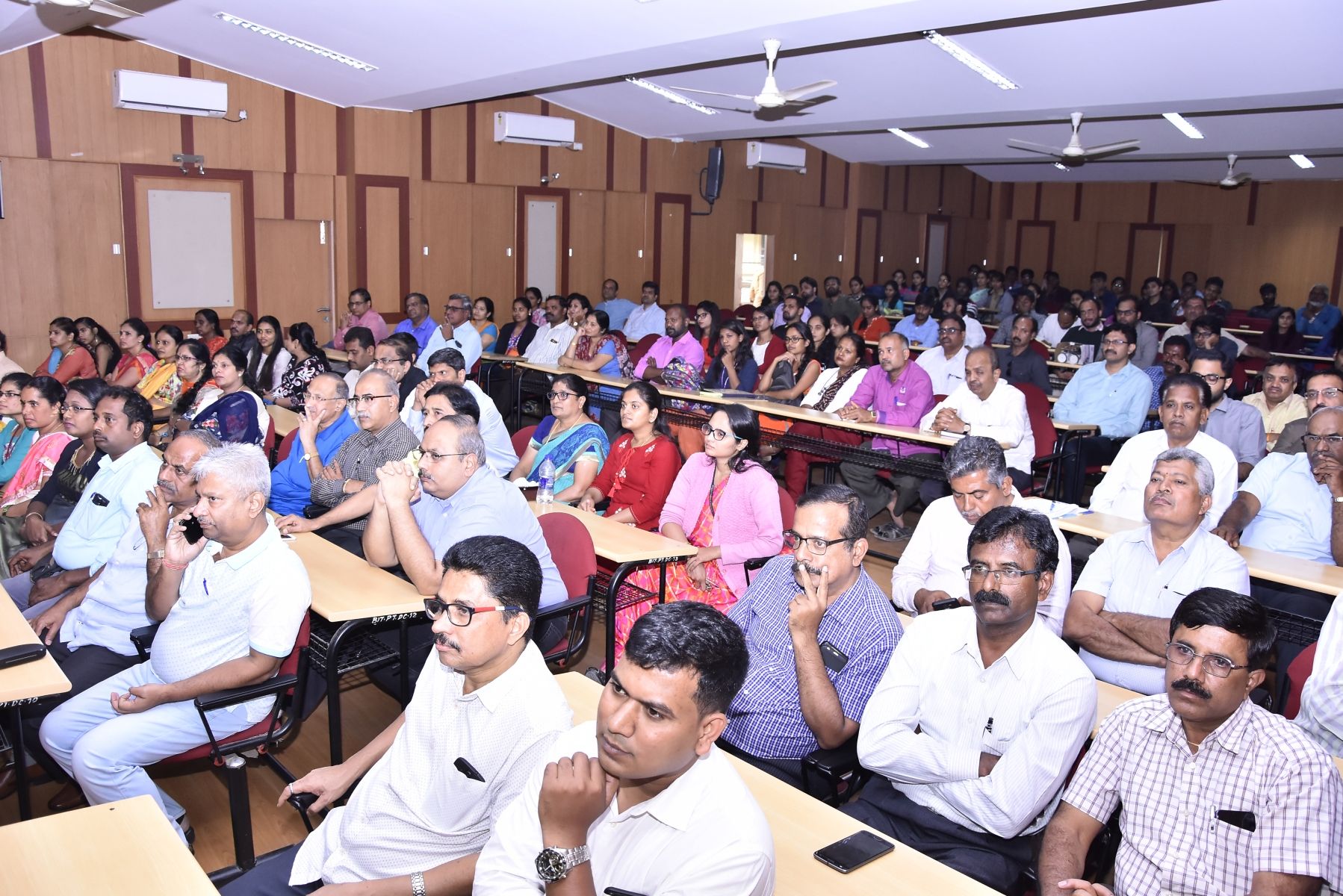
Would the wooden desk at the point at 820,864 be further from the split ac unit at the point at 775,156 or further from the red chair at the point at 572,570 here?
the split ac unit at the point at 775,156

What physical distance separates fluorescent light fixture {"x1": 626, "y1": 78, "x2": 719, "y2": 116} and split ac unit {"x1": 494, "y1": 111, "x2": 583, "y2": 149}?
5.53ft

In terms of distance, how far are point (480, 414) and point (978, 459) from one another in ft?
8.38

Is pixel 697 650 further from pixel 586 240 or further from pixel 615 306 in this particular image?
Result: pixel 586 240

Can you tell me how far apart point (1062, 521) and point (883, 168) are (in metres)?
14.0

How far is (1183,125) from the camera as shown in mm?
11359

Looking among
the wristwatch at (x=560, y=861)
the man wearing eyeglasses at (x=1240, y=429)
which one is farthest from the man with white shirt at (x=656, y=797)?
the man wearing eyeglasses at (x=1240, y=429)

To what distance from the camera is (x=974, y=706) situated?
2.47m

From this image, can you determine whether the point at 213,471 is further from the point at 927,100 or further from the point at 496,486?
the point at 927,100

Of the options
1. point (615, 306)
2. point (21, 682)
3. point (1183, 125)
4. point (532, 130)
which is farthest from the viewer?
A: point (615, 306)

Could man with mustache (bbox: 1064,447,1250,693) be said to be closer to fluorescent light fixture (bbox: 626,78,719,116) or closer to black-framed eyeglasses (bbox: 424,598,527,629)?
black-framed eyeglasses (bbox: 424,598,527,629)

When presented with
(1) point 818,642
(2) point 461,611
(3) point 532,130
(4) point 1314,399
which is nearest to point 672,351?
(4) point 1314,399

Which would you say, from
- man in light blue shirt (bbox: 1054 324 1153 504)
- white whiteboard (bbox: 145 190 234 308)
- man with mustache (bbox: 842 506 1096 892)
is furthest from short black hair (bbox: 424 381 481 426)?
white whiteboard (bbox: 145 190 234 308)

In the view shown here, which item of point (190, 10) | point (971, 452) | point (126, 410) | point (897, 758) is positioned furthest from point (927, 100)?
point (897, 758)

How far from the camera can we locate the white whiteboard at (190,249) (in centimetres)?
1079
